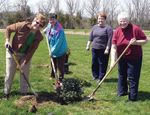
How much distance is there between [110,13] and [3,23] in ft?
76.7

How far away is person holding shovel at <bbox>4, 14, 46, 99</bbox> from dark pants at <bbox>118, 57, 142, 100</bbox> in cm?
194

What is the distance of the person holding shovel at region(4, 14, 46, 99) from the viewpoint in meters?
7.71

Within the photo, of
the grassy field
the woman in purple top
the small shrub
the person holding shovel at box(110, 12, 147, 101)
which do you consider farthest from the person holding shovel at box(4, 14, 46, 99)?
the woman in purple top

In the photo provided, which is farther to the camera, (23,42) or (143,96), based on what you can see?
(143,96)

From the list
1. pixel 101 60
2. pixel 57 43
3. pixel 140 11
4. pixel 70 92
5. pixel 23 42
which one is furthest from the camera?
pixel 140 11

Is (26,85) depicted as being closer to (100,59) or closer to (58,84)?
(58,84)

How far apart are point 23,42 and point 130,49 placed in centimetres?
225

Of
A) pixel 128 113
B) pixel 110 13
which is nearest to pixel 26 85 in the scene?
pixel 128 113

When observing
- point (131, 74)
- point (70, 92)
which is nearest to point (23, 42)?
point (70, 92)

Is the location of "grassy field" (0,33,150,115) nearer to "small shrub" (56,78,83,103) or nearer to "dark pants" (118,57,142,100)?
"small shrub" (56,78,83,103)

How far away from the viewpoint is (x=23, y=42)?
7949 mm

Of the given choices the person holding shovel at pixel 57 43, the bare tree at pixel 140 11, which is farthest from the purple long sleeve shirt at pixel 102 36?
the bare tree at pixel 140 11

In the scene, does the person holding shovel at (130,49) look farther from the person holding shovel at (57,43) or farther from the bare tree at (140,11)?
the bare tree at (140,11)

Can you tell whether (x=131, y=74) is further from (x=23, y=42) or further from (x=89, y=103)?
(x=23, y=42)
